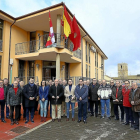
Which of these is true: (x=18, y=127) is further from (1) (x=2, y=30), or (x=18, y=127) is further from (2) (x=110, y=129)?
(1) (x=2, y=30)

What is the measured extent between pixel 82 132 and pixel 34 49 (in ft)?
36.1

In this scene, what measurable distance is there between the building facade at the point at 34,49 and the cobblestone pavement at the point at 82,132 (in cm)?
574

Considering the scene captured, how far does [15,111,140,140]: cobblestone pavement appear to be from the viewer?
4432 mm

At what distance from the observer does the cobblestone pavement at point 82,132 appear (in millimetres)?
4432

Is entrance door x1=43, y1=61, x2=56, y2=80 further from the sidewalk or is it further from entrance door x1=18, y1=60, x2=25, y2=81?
the sidewalk

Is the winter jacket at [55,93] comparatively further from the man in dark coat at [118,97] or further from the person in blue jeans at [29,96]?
the man in dark coat at [118,97]

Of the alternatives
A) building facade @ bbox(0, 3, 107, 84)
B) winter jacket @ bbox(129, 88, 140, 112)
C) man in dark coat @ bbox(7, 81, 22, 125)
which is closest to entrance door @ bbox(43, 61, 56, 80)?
building facade @ bbox(0, 3, 107, 84)

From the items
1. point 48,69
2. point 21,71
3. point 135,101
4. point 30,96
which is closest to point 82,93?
point 135,101

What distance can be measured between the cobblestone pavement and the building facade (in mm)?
5743

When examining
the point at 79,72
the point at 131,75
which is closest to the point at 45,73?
the point at 79,72

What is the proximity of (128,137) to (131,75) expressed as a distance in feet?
234

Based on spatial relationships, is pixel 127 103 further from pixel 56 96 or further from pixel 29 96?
pixel 29 96

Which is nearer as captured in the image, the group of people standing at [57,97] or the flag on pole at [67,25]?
the group of people standing at [57,97]

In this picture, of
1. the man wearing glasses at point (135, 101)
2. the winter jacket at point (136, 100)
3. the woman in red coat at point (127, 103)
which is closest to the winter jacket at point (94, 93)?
the woman in red coat at point (127, 103)
